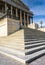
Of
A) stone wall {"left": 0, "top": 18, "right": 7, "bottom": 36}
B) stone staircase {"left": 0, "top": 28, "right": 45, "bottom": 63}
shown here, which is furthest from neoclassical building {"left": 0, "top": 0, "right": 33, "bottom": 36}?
stone staircase {"left": 0, "top": 28, "right": 45, "bottom": 63}

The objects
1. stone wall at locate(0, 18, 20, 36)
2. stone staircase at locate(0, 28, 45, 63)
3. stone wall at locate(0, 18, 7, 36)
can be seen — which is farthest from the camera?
stone wall at locate(0, 18, 7, 36)

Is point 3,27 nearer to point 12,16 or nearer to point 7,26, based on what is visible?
point 7,26

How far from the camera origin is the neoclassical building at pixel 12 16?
10281mm

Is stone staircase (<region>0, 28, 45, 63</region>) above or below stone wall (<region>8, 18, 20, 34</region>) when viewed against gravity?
below

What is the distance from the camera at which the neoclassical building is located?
10281mm

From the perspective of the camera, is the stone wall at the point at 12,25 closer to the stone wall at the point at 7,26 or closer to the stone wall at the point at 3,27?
the stone wall at the point at 7,26

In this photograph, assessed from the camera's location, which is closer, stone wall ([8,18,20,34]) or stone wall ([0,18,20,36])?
stone wall ([0,18,20,36])

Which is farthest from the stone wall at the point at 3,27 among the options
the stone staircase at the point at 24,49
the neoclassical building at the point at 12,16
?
the stone staircase at the point at 24,49

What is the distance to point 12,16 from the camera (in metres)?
19.1

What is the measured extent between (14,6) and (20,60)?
19964 millimetres

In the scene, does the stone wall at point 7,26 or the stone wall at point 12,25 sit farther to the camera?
the stone wall at point 12,25

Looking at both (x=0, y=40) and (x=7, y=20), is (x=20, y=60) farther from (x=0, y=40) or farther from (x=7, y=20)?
(x=7, y=20)

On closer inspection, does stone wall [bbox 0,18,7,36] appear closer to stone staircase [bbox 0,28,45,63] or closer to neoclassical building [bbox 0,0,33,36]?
neoclassical building [bbox 0,0,33,36]

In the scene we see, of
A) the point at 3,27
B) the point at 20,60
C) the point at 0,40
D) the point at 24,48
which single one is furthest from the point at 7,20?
the point at 20,60
